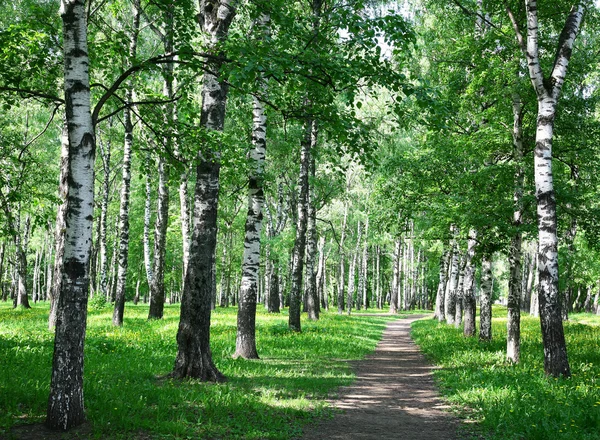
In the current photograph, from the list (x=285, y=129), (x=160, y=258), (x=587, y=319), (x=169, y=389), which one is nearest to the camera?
(x=169, y=389)

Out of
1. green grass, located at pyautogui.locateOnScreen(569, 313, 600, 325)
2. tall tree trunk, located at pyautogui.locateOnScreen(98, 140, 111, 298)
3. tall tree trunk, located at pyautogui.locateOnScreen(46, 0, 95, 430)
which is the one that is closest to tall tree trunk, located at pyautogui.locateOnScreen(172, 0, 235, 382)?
tall tree trunk, located at pyautogui.locateOnScreen(46, 0, 95, 430)

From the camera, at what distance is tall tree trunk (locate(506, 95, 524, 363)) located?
12.0 meters

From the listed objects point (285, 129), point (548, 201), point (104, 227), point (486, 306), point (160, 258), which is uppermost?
point (285, 129)

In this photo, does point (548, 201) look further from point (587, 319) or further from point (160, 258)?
point (587, 319)

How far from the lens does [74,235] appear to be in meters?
5.52

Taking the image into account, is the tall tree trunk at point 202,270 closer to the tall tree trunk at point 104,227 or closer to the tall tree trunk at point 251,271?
the tall tree trunk at point 251,271

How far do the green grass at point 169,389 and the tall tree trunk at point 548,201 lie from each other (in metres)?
4.30

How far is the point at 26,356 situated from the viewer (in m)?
9.13

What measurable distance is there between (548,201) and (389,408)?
5.49 meters

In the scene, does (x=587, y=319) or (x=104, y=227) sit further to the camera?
(x=587, y=319)

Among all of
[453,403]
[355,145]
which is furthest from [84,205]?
[453,403]

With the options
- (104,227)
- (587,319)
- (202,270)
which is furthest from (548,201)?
(587,319)

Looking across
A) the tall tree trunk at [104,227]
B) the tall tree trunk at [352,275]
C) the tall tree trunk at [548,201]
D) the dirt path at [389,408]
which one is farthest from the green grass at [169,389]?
the tall tree trunk at [352,275]

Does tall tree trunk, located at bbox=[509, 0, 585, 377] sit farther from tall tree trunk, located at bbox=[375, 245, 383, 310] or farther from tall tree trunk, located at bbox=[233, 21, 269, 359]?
tall tree trunk, located at bbox=[375, 245, 383, 310]
